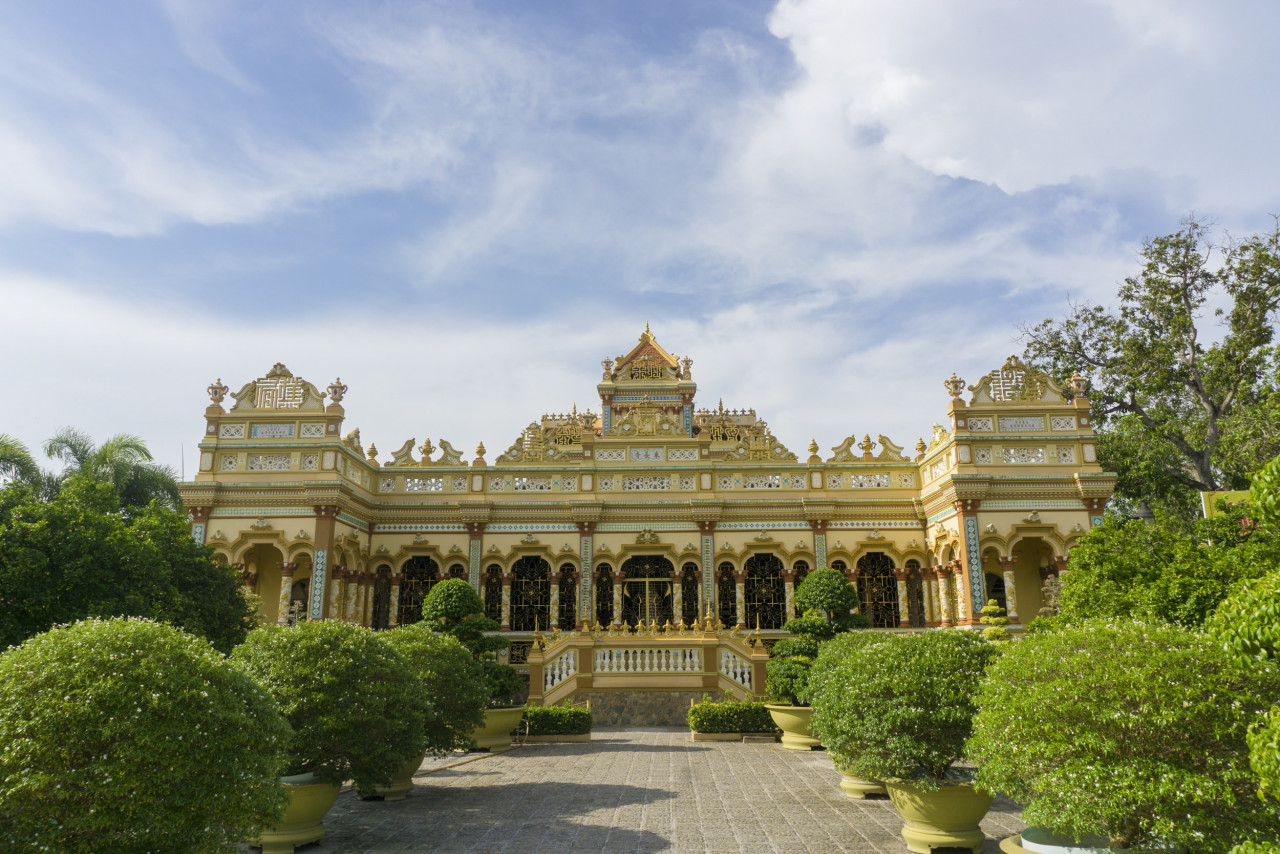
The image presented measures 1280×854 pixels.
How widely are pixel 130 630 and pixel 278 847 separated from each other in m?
3.13

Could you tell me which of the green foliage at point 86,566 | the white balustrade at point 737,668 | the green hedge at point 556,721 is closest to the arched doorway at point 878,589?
the white balustrade at point 737,668

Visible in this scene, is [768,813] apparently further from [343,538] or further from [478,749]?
[343,538]

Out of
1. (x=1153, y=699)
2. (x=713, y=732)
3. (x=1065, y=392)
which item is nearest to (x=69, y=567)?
(x=713, y=732)

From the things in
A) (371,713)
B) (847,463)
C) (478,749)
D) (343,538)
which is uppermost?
(847,463)

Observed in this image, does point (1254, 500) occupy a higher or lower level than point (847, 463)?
lower

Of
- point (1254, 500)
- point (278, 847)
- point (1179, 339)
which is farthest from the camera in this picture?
point (1179, 339)

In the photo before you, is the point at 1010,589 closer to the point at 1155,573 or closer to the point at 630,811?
the point at 1155,573

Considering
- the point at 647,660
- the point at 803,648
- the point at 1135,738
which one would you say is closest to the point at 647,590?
the point at 647,660

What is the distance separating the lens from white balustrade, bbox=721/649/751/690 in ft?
61.2

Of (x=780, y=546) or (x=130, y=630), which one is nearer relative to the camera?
(x=130, y=630)

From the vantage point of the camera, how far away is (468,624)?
56.8 ft

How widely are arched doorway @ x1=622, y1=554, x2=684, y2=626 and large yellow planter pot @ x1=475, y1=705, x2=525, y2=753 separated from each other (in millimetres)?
7500

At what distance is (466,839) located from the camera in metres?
8.57

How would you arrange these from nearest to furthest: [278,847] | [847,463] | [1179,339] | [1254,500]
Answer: [1254,500]
[278,847]
[847,463]
[1179,339]
